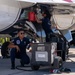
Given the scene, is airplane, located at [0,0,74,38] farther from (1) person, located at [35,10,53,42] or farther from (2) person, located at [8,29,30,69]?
(2) person, located at [8,29,30,69]

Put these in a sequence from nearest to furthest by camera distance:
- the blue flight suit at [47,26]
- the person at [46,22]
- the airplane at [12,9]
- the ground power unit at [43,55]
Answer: the airplane at [12,9]
the ground power unit at [43,55]
the person at [46,22]
the blue flight suit at [47,26]

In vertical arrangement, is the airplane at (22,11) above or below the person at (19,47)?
above

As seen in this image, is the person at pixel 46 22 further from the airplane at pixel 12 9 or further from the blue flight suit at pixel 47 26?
the airplane at pixel 12 9

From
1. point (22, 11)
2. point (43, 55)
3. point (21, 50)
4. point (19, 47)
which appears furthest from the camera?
point (21, 50)

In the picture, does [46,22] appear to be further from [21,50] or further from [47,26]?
[21,50]

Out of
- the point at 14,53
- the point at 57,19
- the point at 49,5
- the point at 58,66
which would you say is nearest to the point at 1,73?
the point at 14,53

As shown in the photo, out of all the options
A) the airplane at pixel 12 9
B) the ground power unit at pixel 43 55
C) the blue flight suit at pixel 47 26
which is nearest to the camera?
the airplane at pixel 12 9

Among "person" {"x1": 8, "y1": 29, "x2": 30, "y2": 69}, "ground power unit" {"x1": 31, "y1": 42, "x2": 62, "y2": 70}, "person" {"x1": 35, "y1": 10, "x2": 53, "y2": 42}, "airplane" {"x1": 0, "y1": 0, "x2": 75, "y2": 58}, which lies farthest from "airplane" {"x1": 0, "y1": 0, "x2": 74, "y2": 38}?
"ground power unit" {"x1": 31, "y1": 42, "x2": 62, "y2": 70}

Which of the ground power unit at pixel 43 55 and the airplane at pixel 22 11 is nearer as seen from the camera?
the airplane at pixel 22 11

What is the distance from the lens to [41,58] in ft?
31.3

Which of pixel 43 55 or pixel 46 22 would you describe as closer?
pixel 43 55

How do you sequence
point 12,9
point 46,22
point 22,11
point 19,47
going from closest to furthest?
point 12,9, point 22,11, point 46,22, point 19,47

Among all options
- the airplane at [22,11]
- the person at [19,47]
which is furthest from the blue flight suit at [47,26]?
the person at [19,47]

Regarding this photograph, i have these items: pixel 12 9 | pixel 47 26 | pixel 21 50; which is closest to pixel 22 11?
pixel 12 9
